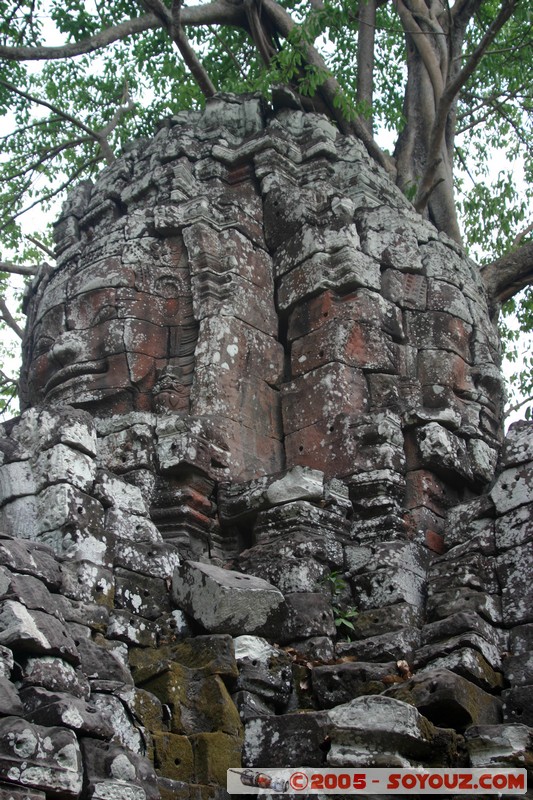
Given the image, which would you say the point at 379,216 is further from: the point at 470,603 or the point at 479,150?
the point at 479,150

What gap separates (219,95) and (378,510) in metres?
5.03

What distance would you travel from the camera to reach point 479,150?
1673cm

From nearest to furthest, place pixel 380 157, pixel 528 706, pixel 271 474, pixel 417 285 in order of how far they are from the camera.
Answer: pixel 528 706
pixel 271 474
pixel 417 285
pixel 380 157

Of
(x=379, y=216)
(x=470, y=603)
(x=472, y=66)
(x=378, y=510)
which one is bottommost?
(x=470, y=603)

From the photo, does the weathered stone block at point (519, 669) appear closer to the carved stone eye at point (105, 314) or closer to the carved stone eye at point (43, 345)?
the carved stone eye at point (105, 314)

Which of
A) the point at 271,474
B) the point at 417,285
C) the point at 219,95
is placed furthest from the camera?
the point at 219,95

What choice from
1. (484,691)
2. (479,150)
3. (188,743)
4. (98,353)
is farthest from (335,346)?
(479,150)

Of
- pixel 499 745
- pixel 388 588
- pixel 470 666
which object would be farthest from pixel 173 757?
pixel 388 588

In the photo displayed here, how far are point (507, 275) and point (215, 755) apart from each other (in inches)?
280

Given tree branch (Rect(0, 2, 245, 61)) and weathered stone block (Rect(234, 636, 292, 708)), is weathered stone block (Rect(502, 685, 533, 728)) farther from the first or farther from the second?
tree branch (Rect(0, 2, 245, 61))

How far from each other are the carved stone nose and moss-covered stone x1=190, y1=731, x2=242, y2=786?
414 centimetres

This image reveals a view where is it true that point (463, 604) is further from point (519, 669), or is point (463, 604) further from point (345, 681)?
point (345, 681)

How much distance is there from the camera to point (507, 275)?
12.0 m

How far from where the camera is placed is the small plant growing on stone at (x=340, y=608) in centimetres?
785
